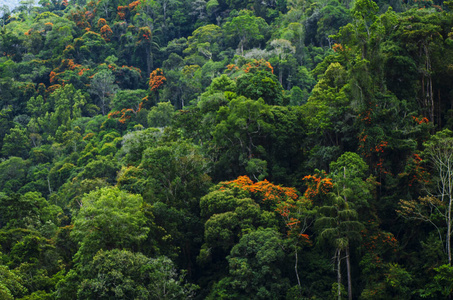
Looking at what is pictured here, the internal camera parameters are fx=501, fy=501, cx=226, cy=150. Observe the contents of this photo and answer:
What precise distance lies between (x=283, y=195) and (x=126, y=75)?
39.6 meters

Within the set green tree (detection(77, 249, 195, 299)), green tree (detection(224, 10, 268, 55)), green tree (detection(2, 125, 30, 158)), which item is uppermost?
green tree (detection(224, 10, 268, 55))

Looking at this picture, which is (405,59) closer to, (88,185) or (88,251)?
(88,251)

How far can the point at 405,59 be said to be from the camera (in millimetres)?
24578

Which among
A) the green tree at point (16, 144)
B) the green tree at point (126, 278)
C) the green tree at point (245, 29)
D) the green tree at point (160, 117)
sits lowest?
the green tree at point (16, 144)

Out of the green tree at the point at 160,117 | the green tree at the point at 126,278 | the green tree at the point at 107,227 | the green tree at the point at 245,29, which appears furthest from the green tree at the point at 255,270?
the green tree at the point at 245,29

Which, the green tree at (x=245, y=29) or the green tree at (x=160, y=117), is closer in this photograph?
the green tree at (x=160, y=117)

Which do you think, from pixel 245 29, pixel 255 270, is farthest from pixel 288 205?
pixel 245 29

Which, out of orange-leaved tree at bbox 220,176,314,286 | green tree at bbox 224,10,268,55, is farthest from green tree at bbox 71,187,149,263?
green tree at bbox 224,10,268,55

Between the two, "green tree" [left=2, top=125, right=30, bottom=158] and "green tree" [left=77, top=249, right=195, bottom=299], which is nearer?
"green tree" [left=77, top=249, right=195, bottom=299]

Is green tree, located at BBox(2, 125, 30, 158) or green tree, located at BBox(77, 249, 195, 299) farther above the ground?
green tree, located at BBox(77, 249, 195, 299)

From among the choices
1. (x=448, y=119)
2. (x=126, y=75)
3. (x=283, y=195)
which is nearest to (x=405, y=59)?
(x=448, y=119)

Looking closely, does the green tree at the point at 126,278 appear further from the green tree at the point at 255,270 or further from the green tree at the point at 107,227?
the green tree at the point at 255,270

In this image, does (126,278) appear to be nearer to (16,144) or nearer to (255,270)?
(255,270)

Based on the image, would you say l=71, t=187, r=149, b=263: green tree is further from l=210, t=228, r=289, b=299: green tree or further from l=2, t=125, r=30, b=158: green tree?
l=2, t=125, r=30, b=158: green tree
